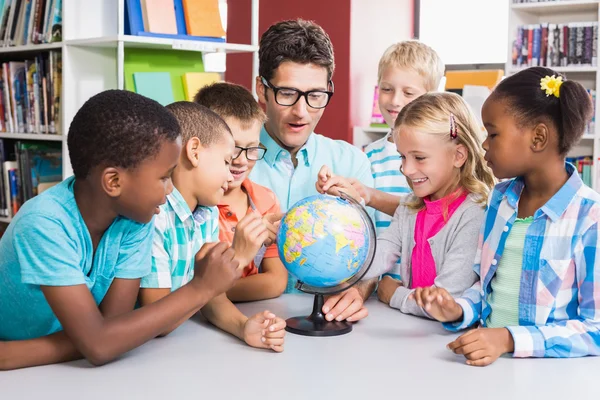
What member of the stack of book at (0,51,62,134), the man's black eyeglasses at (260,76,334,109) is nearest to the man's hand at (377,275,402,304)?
the man's black eyeglasses at (260,76,334,109)

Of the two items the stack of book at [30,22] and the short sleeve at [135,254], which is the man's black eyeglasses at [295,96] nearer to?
the short sleeve at [135,254]

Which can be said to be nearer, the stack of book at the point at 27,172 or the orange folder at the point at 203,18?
the orange folder at the point at 203,18

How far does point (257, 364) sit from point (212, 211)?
22.7 inches

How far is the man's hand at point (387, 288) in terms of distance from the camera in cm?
229

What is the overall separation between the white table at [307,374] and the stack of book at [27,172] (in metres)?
2.81

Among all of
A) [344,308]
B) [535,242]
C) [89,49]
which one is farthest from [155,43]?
[535,242]

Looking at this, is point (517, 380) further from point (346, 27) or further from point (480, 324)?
point (346, 27)

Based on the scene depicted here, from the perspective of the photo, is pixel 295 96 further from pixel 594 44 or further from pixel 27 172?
pixel 594 44

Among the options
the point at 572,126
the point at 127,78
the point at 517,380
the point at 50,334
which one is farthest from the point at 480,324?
the point at 127,78

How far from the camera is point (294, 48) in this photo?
8.45 feet

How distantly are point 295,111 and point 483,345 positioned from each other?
3.83 feet

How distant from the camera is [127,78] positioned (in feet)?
12.1

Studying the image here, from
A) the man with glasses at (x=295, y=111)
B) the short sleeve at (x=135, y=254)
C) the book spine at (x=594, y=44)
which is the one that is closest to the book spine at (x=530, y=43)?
the book spine at (x=594, y=44)

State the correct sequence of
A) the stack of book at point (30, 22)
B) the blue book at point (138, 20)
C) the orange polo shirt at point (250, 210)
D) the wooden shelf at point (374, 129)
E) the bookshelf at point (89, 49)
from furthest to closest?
1. the wooden shelf at point (374, 129)
2. the stack of book at point (30, 22)
3. the bookshelf at point (89, 49)
4. the blue book at point (138, 20)
5. the orange polo shirt at point (250, 210)
